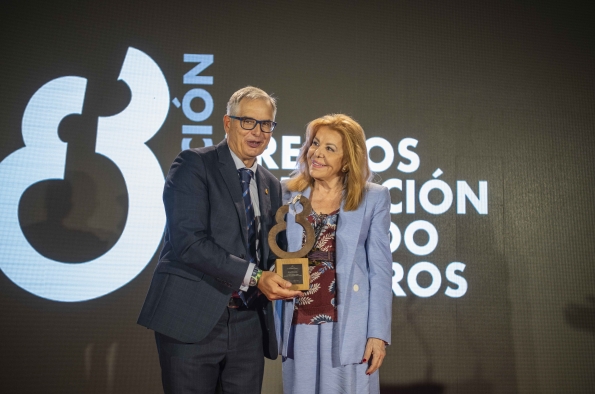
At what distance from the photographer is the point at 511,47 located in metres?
3.70

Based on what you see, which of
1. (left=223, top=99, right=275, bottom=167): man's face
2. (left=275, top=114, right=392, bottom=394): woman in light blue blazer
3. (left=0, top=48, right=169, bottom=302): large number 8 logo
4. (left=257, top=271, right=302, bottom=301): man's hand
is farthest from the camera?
(left=0, top=48, right=169, bottom=302): large number 8 logo

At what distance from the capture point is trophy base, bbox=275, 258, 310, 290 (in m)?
1.71

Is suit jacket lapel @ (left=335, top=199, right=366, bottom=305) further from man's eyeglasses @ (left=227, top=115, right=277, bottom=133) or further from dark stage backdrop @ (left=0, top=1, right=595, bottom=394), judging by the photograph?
dark stage backdrop @ (left=0, top=1, right=595, bottom=394)

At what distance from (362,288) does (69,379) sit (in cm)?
244

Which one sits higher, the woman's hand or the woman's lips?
the woman's lips

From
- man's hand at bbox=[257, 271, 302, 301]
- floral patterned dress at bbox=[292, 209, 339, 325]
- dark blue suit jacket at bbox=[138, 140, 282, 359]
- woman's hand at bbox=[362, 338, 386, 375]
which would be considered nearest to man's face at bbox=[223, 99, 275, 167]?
dark blue suit jacket at bbox=[138, 140, 282, 359]

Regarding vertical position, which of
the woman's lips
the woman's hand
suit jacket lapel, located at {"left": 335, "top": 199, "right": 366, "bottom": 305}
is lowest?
the woman's hand

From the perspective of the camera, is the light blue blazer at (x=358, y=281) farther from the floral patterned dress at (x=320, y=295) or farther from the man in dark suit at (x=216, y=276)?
the man in dark suit at (x=216, y=276)

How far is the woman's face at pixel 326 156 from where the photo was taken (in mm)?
2031

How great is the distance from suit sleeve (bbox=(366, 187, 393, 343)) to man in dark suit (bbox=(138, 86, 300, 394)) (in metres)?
0.39

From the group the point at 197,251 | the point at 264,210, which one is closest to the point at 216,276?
the point at 197,251

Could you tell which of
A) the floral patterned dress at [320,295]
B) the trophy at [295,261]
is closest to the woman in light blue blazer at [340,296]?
the floral patterned dress at [320,295]

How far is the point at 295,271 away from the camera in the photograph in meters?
1.71

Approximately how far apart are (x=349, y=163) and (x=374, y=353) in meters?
0.76
